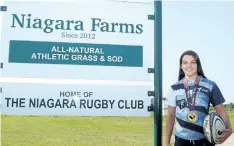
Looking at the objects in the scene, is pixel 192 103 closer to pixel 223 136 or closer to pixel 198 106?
pixel 198 106

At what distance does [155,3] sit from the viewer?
324 centimetres

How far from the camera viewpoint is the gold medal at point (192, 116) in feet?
9.04

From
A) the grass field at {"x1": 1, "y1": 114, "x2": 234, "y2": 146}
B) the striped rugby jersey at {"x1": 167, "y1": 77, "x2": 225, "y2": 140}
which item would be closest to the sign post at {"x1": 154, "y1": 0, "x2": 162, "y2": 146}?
the striped rugby jersey at {"x1": 167, "y1": 77, "x2": 225, "y2": 140}

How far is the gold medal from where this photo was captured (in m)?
2.75

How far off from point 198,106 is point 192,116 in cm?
12

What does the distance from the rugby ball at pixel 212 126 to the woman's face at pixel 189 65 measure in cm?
46

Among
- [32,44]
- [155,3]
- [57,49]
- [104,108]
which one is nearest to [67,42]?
[57,49]

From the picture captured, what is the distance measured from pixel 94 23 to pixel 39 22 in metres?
0.63

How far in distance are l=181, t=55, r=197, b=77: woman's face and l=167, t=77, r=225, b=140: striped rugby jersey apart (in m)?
0.11

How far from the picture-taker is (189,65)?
292 cm

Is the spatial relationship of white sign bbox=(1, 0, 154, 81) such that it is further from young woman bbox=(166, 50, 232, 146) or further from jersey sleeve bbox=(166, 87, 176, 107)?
young woman bbox=(166, 50, 232, 146)

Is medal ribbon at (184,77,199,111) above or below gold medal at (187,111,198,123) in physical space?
above

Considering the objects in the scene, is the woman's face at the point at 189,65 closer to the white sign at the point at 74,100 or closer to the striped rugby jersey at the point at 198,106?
the striped rugby jersey at the point at 198,106

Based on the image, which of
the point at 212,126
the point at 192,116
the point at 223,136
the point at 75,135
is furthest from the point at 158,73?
the point at 75,135
